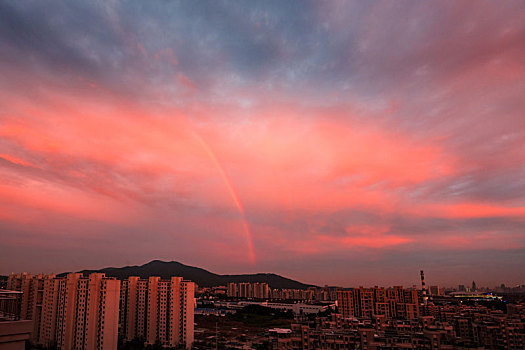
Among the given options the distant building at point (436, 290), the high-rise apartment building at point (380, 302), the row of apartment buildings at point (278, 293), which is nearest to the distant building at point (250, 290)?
the row of apartment buildings at point (278, 293)

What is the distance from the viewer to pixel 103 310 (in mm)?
12344

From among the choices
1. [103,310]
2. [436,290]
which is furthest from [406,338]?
[436,290]

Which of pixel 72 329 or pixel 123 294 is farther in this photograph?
pixel 123 294

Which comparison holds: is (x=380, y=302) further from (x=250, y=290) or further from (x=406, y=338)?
(x=250, y=290)

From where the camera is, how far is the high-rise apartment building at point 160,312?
14.0 meters

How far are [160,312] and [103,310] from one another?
258 centimetres

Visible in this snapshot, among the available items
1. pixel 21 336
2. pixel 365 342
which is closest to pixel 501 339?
pixel 365 342

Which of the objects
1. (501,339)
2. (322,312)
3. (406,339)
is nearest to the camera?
(406,339)

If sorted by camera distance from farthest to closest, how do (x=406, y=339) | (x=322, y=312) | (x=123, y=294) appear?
(x=322, y=312) → (x=123, y=294) → (x=406, y=339)

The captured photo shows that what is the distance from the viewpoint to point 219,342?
1633 cm

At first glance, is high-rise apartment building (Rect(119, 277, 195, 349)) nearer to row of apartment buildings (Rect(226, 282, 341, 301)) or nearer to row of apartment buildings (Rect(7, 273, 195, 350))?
row of apartment buildings (Rect(7, 273, 195, 350))

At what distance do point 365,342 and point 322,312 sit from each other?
1812 centimetres

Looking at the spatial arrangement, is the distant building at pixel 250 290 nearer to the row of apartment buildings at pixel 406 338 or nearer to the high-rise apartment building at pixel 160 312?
the high-rise apartment building at pixel 160 312

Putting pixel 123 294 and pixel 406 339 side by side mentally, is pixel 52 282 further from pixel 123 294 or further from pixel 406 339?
pixel 406 339
